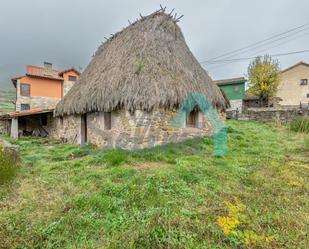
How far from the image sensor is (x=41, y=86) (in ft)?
76.0

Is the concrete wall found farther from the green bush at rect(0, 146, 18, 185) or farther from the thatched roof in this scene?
the green bush at rect(0, 146, 18, 185)

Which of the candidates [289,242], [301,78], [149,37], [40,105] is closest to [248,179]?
[289,242]

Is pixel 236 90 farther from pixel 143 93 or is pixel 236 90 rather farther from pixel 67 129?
pixel 143 93

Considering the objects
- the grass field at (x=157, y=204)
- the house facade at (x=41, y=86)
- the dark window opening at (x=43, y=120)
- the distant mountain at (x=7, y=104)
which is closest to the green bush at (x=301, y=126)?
the grass field at (x=157, y=204)

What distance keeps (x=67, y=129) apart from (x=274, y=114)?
1505cm

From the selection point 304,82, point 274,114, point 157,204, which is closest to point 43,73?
point 274,114

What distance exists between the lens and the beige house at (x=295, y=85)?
28.4 meters

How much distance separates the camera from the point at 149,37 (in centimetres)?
954

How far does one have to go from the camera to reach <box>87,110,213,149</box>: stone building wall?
790cm

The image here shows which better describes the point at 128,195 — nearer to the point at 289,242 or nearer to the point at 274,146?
the point at 289,242

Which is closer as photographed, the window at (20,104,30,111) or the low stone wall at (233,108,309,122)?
the low stone wall at (233,108,309,122)

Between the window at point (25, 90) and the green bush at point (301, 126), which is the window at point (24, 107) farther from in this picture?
the green bush at point (301, 126)

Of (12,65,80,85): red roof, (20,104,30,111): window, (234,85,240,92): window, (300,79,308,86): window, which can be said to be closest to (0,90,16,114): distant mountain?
(20,104,30,111): window

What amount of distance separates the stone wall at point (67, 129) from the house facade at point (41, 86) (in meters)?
9.51
